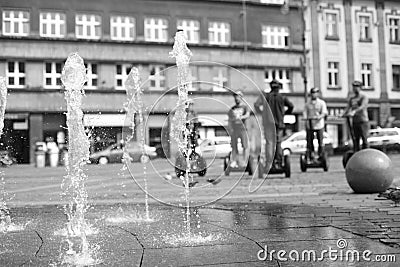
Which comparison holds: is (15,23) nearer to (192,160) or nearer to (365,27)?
(365,27)

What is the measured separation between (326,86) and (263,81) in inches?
232

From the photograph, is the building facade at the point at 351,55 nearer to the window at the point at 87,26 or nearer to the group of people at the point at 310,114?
the window at the point at 87,26

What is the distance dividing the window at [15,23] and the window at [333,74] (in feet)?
77.3

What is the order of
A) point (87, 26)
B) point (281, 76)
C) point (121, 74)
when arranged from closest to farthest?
point (87, 26), point (121, 74), point (281, 76)

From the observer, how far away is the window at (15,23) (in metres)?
36.6

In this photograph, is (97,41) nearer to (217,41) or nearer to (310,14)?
(217,41)

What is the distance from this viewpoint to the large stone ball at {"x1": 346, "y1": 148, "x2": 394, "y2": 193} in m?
8.66

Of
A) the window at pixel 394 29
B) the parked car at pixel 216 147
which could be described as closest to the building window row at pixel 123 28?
A: the window at pixel 394 29

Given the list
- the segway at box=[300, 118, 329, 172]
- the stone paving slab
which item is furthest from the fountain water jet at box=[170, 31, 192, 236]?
the segway at box=[300, 118, 329, 172]

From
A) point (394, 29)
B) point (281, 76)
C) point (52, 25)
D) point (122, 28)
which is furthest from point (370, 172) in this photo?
point (394, 29)

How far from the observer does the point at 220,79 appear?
693 centimetres

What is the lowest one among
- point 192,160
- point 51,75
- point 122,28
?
point 192,160

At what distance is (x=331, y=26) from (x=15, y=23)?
24.5 metres

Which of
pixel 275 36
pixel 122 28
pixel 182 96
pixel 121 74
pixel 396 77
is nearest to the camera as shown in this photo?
pixel 182 96
